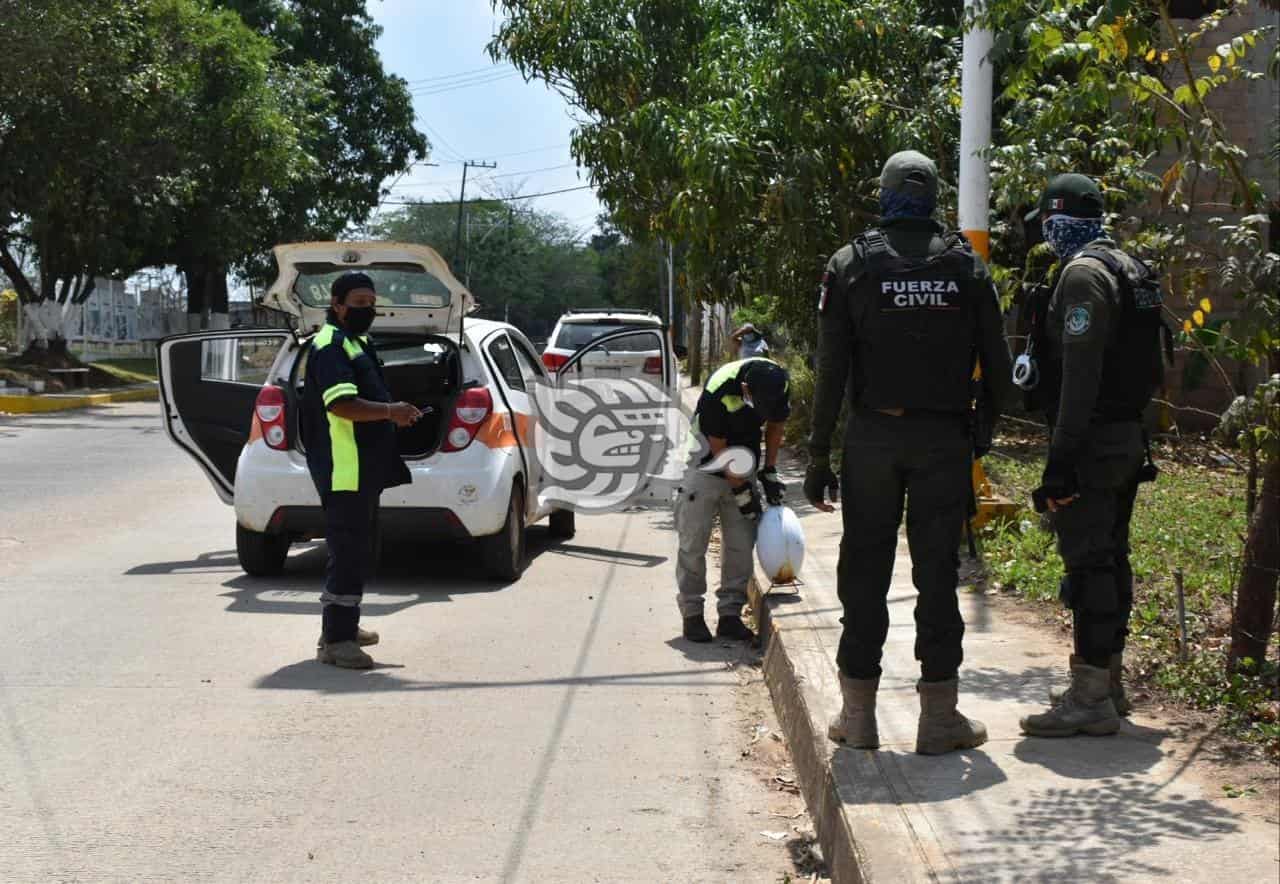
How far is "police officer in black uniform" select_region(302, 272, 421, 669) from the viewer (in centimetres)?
705

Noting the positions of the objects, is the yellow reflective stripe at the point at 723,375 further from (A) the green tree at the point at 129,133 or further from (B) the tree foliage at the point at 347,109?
(B) the tree foliage at the point at 347,109

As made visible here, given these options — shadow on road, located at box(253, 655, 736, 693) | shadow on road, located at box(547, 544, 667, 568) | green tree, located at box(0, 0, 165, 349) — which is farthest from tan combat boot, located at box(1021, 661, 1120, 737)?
green tree, located at box(0, 0, 165, 349)

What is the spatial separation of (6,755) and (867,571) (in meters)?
3.20

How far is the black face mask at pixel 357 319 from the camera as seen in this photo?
7.16 metres

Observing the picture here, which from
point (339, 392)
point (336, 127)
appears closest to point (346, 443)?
point (339, 392)

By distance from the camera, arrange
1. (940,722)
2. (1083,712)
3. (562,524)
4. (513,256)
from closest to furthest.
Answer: (940,722)
(1083,712)
(562,524)
(513,256)

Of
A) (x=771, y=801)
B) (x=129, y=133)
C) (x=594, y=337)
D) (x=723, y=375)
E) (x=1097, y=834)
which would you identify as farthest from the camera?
(x=129, y=133)

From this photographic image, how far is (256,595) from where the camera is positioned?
8.98 meters

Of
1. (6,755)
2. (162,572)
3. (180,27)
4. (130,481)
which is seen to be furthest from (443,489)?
(180,27)

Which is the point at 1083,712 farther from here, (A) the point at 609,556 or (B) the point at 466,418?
(A) the point at 609,556

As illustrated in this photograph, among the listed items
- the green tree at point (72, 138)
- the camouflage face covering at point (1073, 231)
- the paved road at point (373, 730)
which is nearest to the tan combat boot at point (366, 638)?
the paved road at point (373, 730)

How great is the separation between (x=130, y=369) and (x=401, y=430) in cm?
3325

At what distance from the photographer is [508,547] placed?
9414mm

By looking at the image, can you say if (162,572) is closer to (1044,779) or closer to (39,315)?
(1044,779)
